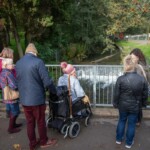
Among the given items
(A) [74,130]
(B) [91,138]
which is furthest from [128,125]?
(A) [74,130]

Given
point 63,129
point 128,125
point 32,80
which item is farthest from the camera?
point 63,129

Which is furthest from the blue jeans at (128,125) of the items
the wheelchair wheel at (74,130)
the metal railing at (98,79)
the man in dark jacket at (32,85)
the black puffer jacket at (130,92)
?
the metal railing at (98,79)

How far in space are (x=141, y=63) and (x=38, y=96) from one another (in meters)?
2.36

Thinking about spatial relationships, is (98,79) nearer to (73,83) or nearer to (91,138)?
(73,83)

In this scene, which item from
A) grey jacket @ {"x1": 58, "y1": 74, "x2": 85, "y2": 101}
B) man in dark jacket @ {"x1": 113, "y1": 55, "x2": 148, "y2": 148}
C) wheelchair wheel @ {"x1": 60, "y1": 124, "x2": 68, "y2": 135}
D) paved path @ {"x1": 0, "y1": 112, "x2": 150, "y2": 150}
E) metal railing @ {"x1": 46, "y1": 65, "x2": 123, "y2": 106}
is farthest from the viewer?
metal railing @ {"x1": 46, "y1": 65, "x2": 123, "y2": 106}

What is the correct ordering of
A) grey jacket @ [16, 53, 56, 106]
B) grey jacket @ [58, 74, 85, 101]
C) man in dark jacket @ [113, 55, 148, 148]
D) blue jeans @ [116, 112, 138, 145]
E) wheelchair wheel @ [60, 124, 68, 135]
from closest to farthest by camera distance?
1. grey jacket @ [16, 53, 56, 106]
2. man in dark jacket @ [113, 55, 148, 148]
3. blue jeans @ [116, 112, 138, 145]
4. wheelchair wheel @ [60, 124, 68, 135]
5. grey jacket @ [58, 74, 85, 101]

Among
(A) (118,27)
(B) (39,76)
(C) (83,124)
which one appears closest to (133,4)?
(A) (118,27)

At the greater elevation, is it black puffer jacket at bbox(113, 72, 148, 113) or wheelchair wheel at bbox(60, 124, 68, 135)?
black puffer jacket at bbox(113, 72, 148, 113)

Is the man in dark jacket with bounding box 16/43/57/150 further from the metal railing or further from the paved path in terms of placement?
the metal railing

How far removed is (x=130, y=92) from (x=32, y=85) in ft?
5.30

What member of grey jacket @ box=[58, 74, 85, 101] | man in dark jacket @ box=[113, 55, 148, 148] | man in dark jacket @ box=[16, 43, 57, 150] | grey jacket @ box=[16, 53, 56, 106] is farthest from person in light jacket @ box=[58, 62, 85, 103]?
man in dark jacket @ box=[113, 55, 148, 148]

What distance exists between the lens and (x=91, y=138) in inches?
197

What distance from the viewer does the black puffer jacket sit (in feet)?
13.8

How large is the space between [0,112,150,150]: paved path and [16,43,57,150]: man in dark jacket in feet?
1.85
